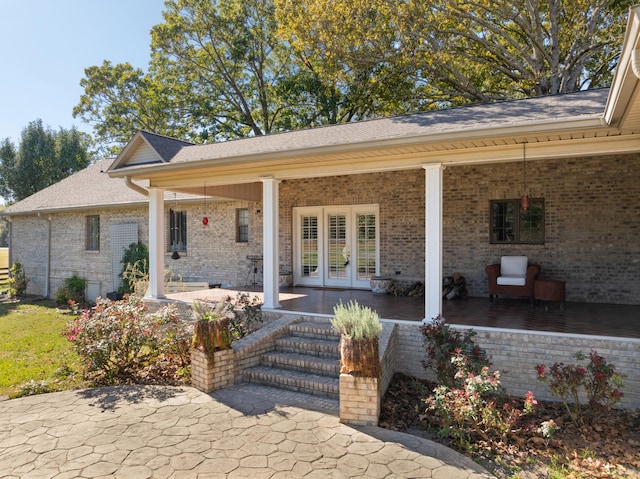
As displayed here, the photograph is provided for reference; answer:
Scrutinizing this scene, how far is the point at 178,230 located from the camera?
1427 centimetres

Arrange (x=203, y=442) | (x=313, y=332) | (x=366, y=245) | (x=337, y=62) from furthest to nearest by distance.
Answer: (x=337, y=62)
(x=366, y=245)
(x=313, y=332)
(x=203, y=442)

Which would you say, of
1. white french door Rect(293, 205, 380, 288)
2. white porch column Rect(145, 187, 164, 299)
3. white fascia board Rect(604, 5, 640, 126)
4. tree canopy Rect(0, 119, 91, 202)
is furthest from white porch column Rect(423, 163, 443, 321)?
tree canopy Rect(0, 119, 91, 202)

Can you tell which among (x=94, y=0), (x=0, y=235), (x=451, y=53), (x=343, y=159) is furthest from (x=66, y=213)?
(x=0, y=235)

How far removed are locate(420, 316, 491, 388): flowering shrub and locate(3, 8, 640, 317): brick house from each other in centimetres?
78

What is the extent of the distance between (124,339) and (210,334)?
1627mm

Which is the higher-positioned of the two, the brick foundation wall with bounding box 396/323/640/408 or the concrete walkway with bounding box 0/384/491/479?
Result: the brick foundation wall with bounding box 396/323/640/408

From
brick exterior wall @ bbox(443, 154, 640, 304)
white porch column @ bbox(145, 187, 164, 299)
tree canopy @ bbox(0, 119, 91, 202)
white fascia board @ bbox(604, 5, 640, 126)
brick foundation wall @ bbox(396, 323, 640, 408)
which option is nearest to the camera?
white fascia board @ bbox(604, 5, 640, 126)

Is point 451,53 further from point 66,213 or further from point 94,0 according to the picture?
point 66,213

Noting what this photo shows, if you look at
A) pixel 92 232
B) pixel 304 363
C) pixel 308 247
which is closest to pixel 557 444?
pixel 304 363

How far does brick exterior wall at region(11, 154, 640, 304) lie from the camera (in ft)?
28.6

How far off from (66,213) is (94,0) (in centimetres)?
773

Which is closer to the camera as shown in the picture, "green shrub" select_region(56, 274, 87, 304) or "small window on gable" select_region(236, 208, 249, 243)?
"small window on gable" select_region(236, 208, 249, 243)

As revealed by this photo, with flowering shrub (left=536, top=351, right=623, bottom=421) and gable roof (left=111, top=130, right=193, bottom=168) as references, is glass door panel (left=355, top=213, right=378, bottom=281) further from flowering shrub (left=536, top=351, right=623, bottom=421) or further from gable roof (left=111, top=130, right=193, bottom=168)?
flowering shrub (left=536, top=351, right=623, bottom=421)

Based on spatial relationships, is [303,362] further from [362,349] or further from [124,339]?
[124,339]
